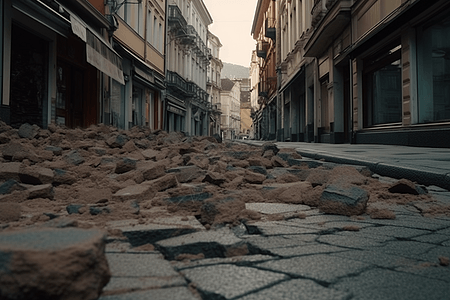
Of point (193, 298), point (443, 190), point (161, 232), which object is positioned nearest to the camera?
point (193, 298)

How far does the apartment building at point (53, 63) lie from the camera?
787 cm

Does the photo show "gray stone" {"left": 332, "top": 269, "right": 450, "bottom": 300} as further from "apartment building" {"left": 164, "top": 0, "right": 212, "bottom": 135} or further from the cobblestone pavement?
"apartment building" {"left": 164, "top": 0, "right": 212, "bottom": 135}

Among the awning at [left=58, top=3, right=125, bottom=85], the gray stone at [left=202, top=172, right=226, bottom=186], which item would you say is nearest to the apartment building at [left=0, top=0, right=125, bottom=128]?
the awning at [left=58, top=3, right=125, bottom=85]

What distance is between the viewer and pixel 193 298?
1.15 m

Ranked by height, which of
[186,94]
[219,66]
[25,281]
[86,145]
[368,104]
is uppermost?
[219,66]

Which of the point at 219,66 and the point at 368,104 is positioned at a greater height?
the point at 219,66

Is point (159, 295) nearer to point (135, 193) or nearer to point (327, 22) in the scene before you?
point (135, 193)

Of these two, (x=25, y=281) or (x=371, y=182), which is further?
(x=371, y=182)

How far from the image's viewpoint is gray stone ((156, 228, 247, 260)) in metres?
1.61

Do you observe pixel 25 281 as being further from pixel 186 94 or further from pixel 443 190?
pixel 186 94

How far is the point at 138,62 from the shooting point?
1606 centimetres

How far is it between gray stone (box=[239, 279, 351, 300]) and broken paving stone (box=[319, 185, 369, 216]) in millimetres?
1206

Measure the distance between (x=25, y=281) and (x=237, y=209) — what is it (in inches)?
53.9

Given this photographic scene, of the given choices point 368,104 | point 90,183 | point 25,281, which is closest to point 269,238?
point 25,281
